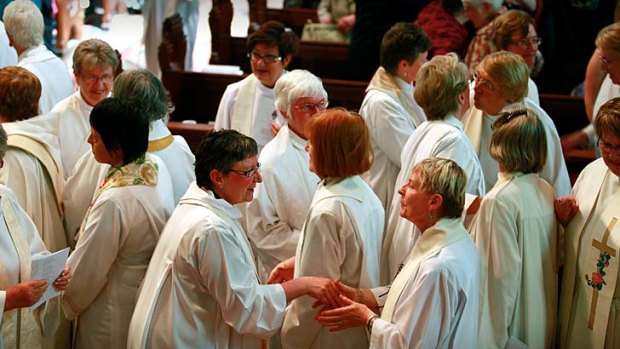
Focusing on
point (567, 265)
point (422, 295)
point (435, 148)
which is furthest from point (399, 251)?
point (422, 295)

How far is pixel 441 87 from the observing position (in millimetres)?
4453

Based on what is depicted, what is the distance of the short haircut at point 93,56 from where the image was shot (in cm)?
506

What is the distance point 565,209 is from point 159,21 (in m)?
6.14

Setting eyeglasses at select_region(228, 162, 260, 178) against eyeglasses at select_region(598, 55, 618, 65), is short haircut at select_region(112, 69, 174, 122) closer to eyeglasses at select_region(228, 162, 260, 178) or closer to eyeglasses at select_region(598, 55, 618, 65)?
eyeglasses at select_region(228, 162, 260, 178)

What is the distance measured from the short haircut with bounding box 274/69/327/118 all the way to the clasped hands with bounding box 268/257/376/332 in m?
1.10

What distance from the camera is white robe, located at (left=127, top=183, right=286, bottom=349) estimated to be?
3.55 metres

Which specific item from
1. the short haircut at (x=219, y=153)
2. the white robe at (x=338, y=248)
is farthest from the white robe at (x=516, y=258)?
the short haircut at (x=219, y=153)

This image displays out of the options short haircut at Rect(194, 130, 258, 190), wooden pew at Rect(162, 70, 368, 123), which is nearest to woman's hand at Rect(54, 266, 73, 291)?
short haircut at Rect(194, 130, 258, 190)

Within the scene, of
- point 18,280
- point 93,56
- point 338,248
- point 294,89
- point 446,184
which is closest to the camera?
point 446,184

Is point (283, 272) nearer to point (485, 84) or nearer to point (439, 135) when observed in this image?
point (439, 135)

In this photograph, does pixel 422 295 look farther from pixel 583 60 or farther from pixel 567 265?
pixel 583 60

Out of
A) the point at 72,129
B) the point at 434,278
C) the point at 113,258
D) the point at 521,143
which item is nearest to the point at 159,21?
the point at 72,129

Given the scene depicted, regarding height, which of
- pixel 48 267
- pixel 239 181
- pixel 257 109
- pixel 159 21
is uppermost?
pixel 239 181

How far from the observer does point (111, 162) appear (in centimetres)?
393
